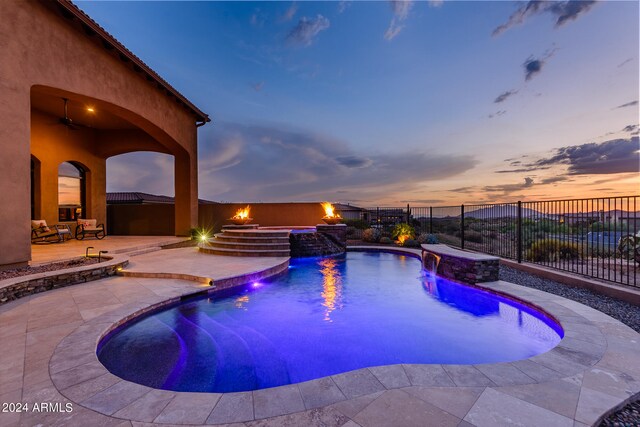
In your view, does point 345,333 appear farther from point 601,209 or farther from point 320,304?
point 601,209

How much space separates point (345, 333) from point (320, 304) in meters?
1.29

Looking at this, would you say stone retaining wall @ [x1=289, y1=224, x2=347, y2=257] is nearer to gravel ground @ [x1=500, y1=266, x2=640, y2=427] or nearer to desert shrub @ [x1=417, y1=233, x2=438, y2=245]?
desert shrub @ [x1=417, y1=233, x2=438, y2=245]

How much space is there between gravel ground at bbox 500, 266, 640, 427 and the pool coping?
66 mm

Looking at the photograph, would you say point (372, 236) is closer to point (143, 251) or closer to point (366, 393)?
point (143, 251)

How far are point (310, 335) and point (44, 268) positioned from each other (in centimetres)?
615

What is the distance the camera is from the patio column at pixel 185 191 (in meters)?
12.0

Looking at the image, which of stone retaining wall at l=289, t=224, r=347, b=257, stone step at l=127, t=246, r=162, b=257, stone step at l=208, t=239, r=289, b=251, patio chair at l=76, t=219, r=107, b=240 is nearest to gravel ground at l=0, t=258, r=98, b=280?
stone step at l=127, t=246, r=162, b=257

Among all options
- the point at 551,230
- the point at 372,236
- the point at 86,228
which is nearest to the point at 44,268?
the point at 86,228

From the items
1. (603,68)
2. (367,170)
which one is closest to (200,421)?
(603,68)

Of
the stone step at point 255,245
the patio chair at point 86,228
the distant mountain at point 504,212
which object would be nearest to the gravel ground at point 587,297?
the distant mountain at point 504,212

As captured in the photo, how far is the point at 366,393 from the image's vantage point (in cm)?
204

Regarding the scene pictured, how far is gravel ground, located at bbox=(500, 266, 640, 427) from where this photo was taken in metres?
1.80

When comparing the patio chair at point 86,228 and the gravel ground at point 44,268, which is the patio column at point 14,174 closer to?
the gravel ground at point 44,268

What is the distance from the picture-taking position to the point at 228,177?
65.5 feet
